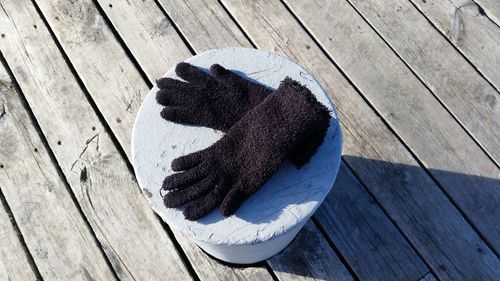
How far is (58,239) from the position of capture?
81.7 inches

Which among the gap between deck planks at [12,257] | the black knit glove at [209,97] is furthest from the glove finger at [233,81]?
the gap between deck planks at [12,257]

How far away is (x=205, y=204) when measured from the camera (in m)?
1.50

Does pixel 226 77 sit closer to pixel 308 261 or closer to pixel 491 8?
pixel 308 261

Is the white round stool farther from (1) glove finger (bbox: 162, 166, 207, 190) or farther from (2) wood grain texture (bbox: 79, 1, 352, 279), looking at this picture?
(2) wood grain texture (bbox: 79, 1, 352, 279)

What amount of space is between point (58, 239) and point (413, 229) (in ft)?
4.73

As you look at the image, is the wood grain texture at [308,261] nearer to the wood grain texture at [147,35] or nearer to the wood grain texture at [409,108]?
the wood grain texture at [409,108]

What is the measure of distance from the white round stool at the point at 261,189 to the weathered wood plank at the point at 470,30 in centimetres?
106

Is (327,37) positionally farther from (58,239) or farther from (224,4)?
(58,239)

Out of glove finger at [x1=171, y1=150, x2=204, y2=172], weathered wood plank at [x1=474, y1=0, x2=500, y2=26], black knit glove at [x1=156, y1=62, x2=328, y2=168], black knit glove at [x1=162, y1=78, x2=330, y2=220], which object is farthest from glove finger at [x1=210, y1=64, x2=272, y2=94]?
weathered wood plank at [x1=474, y1=0, x2=500, y2=26]

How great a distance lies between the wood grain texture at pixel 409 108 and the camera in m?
2.11

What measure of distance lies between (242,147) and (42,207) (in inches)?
41.5

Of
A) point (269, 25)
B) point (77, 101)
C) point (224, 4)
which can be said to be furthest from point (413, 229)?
point (77, 101)

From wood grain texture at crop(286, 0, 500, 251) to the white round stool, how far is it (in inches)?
27.6

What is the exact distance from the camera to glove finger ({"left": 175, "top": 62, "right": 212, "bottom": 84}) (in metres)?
1.68
